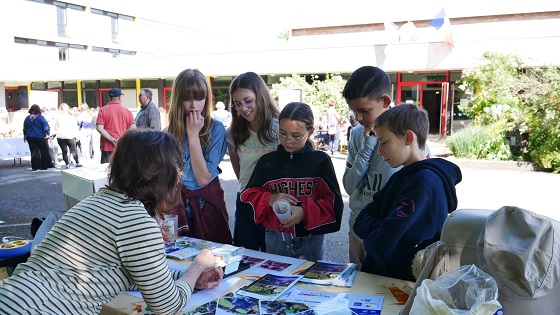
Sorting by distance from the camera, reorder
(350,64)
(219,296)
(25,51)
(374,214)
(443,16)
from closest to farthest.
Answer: (219,296) → (374,214) → (443,16) → (350,64) → (25,51)

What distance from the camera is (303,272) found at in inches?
77.9

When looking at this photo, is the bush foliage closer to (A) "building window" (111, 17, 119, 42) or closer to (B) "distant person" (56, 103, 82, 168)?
(B) "distant person" (56, 103, 82, 168)

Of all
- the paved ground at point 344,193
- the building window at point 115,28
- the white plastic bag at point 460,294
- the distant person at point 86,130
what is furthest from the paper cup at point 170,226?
the building window at point 115,28

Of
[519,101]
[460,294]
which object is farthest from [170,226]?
[519,101]

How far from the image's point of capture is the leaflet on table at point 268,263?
2.01m

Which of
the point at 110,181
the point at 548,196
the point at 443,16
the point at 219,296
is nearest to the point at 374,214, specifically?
the point at 219,296

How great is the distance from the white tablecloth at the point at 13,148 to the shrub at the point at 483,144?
1099cm

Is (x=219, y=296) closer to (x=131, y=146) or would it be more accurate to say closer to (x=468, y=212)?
(x=131, y=146)

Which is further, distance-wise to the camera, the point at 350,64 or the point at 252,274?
the point at 350,64

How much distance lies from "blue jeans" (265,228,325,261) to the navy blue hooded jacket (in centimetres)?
63

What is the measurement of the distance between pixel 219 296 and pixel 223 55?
63.0 feet

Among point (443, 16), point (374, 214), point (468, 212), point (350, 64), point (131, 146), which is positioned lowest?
point (374, 214)

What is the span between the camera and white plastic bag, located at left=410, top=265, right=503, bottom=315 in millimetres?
1136

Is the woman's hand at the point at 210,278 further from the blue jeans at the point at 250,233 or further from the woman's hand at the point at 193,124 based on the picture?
the woman's hand at the point at 193,124
